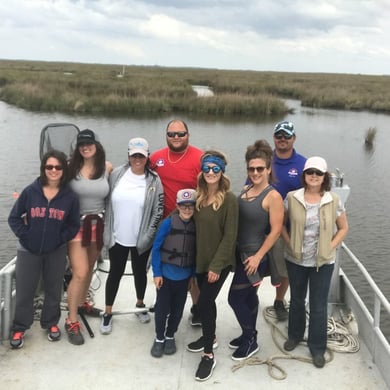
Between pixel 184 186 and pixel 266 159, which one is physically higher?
pixel 266 159

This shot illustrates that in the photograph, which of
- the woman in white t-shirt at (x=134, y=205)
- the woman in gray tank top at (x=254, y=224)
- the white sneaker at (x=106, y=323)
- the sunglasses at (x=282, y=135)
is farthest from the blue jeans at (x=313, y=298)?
the white sneaker at (x=106, y=323)

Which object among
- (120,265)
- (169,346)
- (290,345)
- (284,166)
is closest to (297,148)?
(284,166)

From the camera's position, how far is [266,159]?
334cm

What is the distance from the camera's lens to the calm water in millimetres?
10094

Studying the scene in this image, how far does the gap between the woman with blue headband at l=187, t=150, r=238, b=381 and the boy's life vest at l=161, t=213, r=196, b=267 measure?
0.10 metres

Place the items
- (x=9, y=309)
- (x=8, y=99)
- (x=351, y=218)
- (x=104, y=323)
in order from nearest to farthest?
(x=9, y=309), (x=104, y=323), (x=351, y=218), (x=8, y=99)

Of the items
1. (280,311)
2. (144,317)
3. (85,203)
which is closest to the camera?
(85,203)

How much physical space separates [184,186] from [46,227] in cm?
119

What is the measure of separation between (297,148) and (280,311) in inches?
638

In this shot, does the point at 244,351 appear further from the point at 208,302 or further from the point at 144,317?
the point at 144,317

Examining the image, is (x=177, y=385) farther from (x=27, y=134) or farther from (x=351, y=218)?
(x=27, y=134)

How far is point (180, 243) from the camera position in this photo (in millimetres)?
3455

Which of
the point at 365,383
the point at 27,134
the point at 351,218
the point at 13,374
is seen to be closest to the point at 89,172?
the point at 13,374

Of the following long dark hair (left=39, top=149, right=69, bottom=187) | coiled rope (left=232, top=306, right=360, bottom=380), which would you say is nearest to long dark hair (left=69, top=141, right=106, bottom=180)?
long dark hair (left=39, top=149, right=69, bottom=187)
